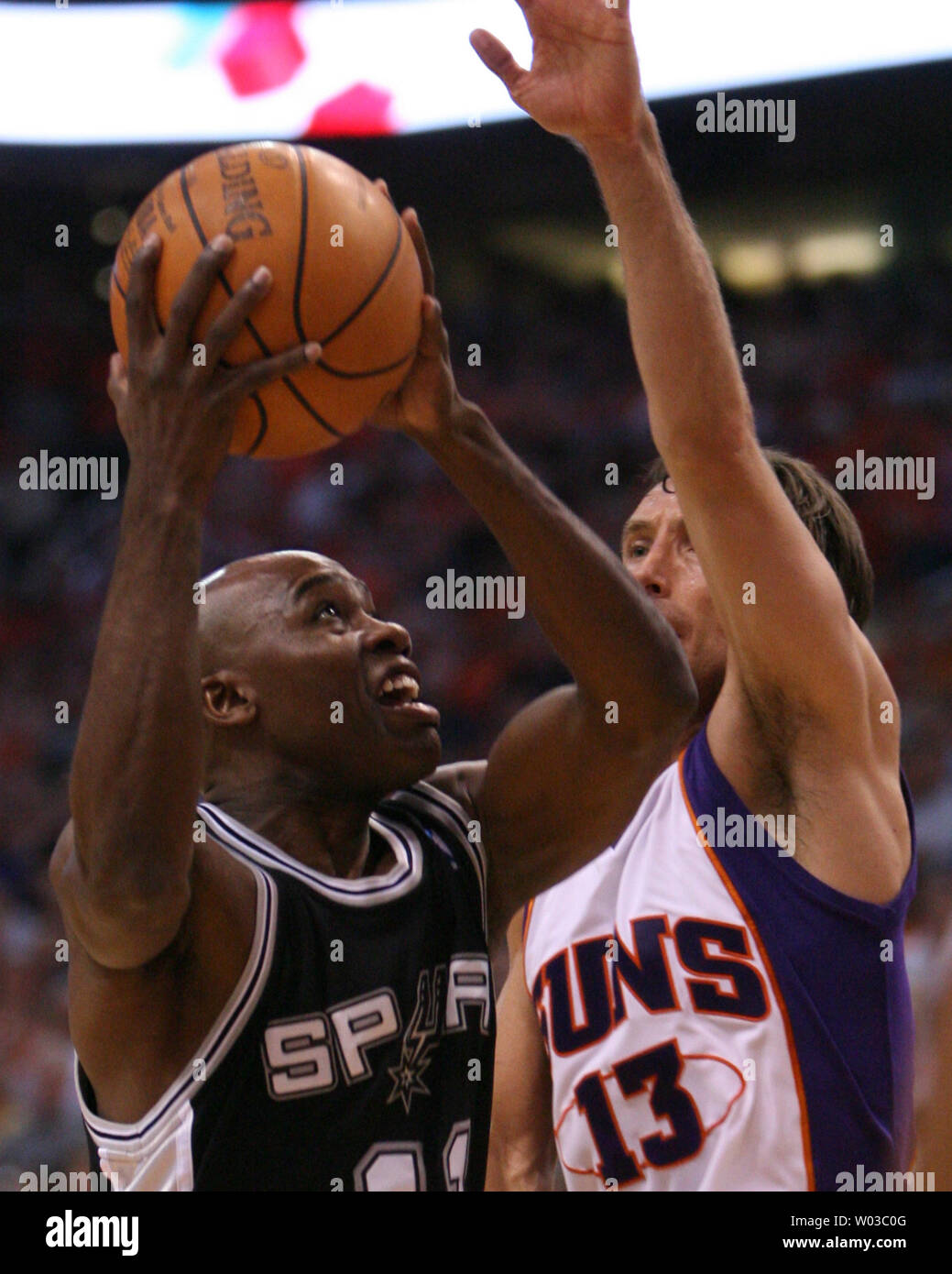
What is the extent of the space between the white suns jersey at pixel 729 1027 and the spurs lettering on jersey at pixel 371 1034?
473 mm

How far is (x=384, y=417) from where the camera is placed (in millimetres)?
2654

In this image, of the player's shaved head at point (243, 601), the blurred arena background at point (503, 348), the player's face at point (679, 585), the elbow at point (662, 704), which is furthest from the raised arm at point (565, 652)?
the blurred arena background at point (503, 348)

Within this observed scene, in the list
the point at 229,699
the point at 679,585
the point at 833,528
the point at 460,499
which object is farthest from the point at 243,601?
the point at 460,499

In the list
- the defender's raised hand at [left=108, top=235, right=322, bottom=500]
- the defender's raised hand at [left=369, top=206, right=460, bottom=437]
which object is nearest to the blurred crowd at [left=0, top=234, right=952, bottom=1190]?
the defender's raised hand at [left=369, top=206, right=460, bottom=437]

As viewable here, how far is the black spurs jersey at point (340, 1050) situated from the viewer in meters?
2.29

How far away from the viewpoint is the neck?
264 centimetres

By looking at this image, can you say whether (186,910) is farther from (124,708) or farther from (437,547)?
(437,547)

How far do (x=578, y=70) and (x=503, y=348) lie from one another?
8.45 m

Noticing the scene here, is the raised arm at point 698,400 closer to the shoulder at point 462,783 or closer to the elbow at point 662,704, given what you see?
the elbow at point 662,704

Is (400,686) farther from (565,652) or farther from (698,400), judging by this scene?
(698,400)

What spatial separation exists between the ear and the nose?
23 cm

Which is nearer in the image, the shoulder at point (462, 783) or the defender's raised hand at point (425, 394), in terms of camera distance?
the defender's raised hand at point (425, 394)

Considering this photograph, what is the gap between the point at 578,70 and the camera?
2678 millimetres
